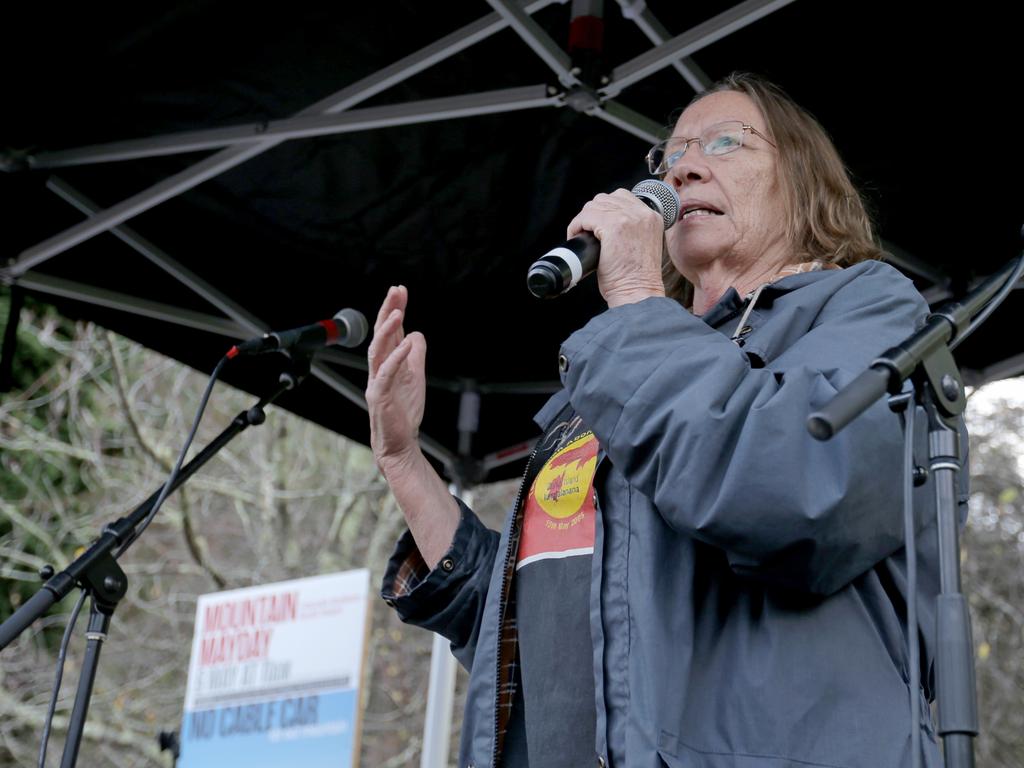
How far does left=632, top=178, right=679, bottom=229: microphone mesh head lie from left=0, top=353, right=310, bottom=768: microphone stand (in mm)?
1164

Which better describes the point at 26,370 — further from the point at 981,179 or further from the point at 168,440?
the point at 981,179

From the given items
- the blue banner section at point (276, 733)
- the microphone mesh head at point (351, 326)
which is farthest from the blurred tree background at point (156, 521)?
the microphone mesh head at point (351, 326)

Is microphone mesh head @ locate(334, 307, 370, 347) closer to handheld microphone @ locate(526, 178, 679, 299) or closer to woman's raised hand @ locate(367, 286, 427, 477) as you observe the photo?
woman's raised hand @ locate(367, 286, 427, 477)

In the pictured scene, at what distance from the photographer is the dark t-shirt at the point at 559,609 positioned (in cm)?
185

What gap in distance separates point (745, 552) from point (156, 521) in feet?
39.8

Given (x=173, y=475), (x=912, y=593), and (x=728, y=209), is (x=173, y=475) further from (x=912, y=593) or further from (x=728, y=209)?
(x=912, y=593)

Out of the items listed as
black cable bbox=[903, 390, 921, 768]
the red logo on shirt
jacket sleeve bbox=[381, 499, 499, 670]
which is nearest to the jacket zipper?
the red logo on shirt

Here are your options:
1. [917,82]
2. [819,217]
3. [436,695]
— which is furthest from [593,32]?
[436,695]

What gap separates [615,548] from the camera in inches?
69.3

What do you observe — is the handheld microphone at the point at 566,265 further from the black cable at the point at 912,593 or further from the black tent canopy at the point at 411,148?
the black tent canopy at the point at 411,148

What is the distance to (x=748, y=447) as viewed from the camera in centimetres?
155

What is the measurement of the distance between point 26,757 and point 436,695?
884 centimetres

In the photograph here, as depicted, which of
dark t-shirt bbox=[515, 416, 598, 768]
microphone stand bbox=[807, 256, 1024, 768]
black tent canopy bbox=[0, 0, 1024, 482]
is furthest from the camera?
black tent canopy bbox=[0, 0, 1024, 482]

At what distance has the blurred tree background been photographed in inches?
485
